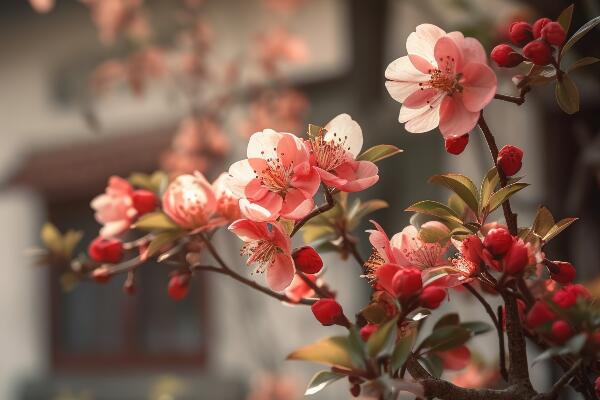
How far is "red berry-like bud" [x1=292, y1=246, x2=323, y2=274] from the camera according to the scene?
0.94m

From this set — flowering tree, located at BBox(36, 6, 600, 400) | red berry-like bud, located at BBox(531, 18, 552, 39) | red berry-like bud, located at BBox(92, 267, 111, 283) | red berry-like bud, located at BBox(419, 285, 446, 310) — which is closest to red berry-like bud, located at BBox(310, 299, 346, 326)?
flowering tree, located at BBox(36, 6, 600, 400)

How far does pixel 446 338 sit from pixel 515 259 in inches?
4.2

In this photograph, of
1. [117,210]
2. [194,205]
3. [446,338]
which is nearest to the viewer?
[446,338]

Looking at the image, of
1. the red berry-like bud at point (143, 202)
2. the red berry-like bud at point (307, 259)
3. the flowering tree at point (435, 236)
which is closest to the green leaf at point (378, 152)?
the flowering tree at point (435, 236)

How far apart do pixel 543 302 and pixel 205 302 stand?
449 centimetres

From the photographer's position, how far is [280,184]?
89 cm

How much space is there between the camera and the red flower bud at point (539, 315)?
2.56ft

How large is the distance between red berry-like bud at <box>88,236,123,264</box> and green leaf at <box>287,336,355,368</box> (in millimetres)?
487

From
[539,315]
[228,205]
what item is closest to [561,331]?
[539,315]

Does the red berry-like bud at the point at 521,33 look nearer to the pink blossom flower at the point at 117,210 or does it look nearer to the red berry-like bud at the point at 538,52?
the red berry-like bud at the point at 538,52

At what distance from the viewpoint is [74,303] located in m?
6.06

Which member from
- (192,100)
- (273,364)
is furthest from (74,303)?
(192,100)

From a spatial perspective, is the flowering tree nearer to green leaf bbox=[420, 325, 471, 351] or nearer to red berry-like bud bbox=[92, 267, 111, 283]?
green leaf bbox=[420, 325, 471, 351]

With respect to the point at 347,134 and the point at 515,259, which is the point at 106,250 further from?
the point at 515,259
